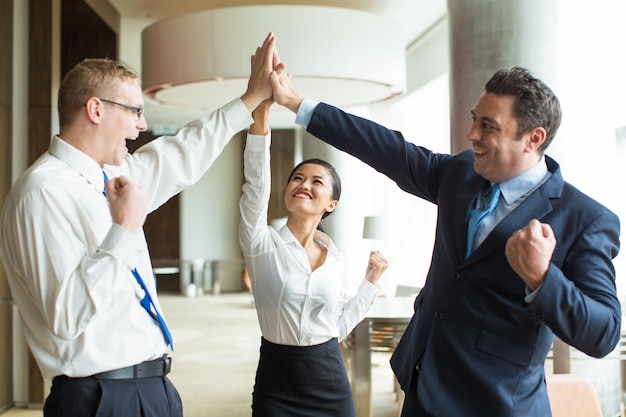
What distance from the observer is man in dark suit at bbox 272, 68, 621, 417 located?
185 cm

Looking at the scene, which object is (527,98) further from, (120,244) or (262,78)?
(120,244)

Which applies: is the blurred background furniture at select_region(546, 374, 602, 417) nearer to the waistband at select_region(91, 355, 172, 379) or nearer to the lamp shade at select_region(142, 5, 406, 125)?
the waistband at select_region(91, 355, 172, 379)

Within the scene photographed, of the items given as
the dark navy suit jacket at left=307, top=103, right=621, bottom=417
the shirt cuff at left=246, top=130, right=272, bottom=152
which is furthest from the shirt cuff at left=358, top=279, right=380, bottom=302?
the dark navy suit jacket at left=307, top=103, right=621, bottom=417

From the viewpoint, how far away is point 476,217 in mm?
2027

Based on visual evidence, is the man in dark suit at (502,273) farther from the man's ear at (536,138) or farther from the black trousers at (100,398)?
the black trousers at (100,398)

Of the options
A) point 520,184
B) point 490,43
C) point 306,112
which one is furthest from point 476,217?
point 490,43

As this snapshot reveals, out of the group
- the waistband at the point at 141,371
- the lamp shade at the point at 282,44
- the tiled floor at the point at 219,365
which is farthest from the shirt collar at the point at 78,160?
the tiled floor at the point at 219,365

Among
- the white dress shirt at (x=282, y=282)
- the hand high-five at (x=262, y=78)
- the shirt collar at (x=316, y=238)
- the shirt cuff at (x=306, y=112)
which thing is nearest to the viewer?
the shirt cuff at (x=306, y=112)

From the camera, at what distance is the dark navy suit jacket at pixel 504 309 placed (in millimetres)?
1756

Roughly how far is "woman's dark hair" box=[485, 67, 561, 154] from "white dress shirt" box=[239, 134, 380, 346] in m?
1.05

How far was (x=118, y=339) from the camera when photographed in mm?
1919

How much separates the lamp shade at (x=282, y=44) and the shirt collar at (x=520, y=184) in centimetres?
406

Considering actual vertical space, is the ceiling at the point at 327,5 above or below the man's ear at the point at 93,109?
above

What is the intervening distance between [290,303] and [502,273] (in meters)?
1.13
